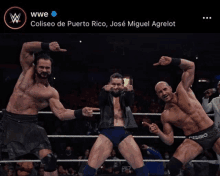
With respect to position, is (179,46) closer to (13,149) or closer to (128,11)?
(128,11)

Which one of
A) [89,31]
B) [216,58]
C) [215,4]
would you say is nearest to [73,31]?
[89,31]

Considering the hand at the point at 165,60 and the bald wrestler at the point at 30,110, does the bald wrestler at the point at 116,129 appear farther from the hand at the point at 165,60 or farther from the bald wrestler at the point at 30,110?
the hand at the point at 165,60

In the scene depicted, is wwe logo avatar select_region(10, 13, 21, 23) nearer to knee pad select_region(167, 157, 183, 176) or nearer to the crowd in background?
the crowd in background

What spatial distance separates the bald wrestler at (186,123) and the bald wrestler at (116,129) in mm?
353

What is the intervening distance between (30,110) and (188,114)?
5.84 feet

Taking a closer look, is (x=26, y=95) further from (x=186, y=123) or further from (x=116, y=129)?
(x=186, y=123)

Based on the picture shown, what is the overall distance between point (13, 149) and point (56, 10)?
3.35 m

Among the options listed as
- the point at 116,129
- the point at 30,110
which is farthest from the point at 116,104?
the point at 30,110

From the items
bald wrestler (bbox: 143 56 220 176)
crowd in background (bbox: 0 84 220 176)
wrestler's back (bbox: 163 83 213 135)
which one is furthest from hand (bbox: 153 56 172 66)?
crowd in background (bbox: 0 84 220 176)

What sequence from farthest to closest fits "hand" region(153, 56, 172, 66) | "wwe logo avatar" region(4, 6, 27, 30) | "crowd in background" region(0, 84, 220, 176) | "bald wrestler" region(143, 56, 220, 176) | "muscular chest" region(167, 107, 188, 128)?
1. "wwe logo avatar" region(4, 6, 27, 30)
2. "crowd in background" region(0, 84, 220, 176)
3. "muscular chest" region(167, 107, 188, 128)
4. "bald wrestler" region(143, 56, 220, 176)
5. "hand" region(153, 56, 172, 66)

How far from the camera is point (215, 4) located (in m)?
5.96

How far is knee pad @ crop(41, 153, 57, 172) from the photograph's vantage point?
303 cm

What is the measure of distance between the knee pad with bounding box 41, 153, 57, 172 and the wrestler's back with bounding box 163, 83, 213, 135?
1367mm

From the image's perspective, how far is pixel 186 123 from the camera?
3.38 m
